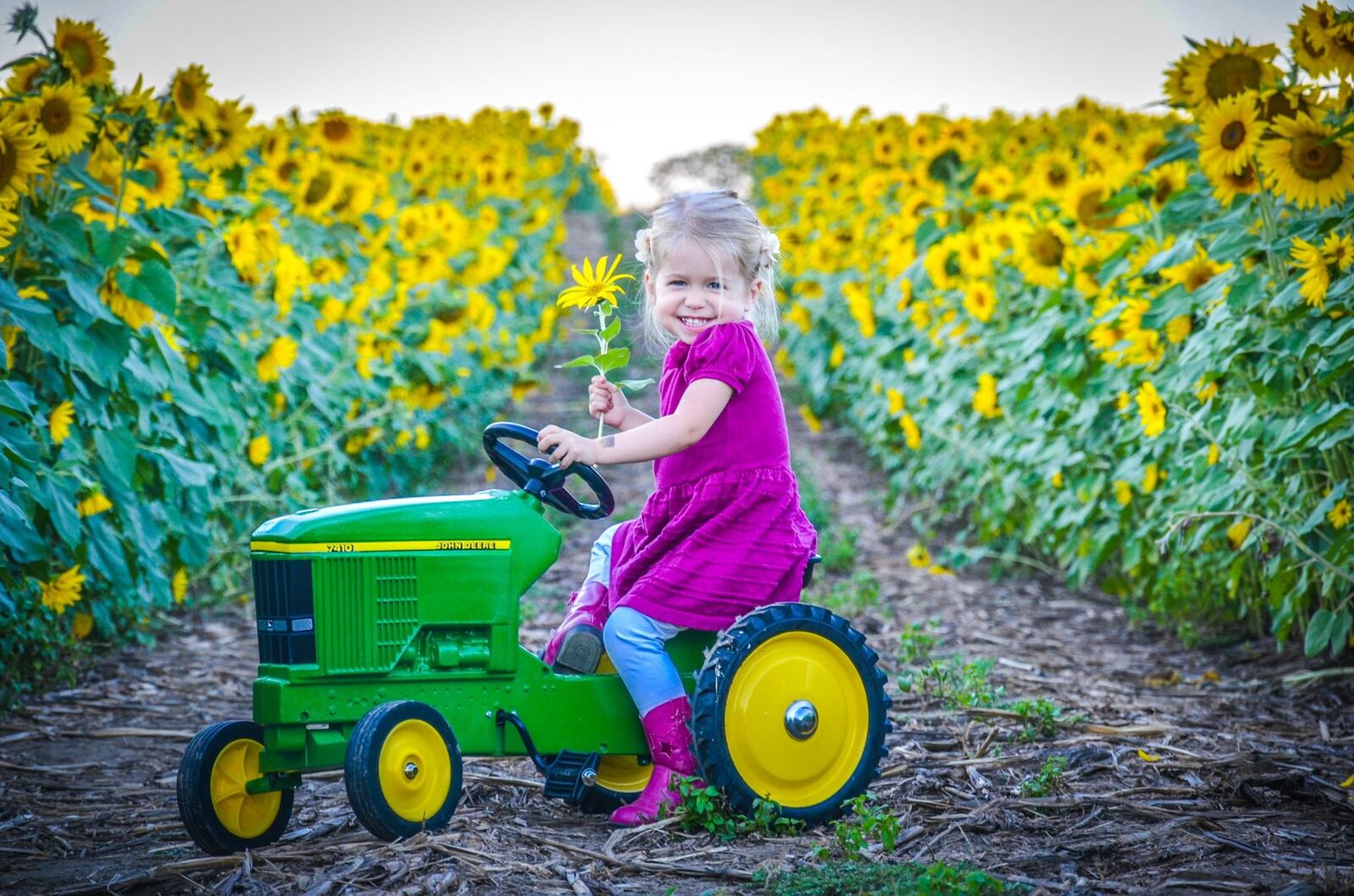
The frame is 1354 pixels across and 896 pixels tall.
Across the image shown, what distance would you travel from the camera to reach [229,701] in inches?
171

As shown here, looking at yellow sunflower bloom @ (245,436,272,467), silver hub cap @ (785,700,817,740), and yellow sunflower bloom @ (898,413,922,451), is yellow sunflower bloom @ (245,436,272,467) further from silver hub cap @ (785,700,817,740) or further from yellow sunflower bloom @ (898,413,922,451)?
yellow sunflower bloom @ (898,413,922,451)

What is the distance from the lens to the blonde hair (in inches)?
119

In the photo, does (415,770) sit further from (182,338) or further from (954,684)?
(182,338)

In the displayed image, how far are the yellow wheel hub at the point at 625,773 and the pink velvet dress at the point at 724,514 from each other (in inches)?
16.0

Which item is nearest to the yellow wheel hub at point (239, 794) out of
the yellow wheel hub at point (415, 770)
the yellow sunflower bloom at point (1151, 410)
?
the yellow wheel hub at point (415, 770)

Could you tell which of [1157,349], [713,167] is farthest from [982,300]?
[713,167]

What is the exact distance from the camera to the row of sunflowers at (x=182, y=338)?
3930 millimetres

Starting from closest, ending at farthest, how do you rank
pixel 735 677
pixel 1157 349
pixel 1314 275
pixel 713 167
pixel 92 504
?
pixel 735 677 → pixel 1314 275 → pixel 92 504 → pixel 1157 349 → pixel 713 167

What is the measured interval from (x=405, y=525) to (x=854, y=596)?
3124mm

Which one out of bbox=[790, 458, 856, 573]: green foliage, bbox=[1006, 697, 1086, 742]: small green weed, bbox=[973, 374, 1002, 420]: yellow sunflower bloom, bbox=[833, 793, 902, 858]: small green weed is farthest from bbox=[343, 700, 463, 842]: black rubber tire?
bbox=[973, 374, 1002, 420]: yellow sunflower bloom

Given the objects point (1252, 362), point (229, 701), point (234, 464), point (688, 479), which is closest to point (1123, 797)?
point (688, 479)

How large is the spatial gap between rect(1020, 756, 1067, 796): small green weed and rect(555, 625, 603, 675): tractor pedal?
41.5 inches

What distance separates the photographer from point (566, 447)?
2.79m

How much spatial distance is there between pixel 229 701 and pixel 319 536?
75.6 inches
